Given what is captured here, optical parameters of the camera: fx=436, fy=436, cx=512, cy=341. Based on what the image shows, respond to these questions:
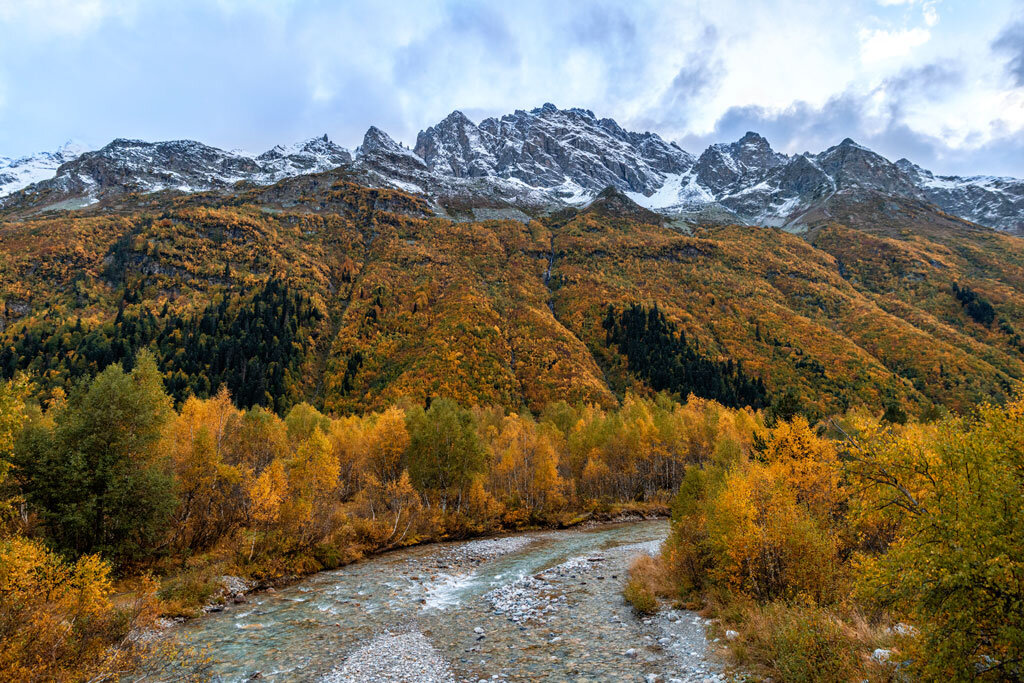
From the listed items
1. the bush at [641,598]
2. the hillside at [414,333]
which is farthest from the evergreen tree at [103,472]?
the hillside at [414,333]

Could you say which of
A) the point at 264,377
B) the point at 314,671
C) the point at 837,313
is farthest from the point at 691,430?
the point at 837,313

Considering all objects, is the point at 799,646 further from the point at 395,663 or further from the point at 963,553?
the point at 395,663

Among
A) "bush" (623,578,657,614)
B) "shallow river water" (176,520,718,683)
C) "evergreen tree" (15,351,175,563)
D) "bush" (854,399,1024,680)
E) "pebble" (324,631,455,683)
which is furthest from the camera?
"evergreen tree" (15,351,175,563)

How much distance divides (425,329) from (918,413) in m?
145

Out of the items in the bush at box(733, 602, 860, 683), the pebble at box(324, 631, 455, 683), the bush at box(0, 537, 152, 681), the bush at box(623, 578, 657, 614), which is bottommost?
the bush at box(623, 578, 657, 614)

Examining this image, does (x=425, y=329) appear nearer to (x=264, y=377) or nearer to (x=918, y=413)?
(x=264, y=377)

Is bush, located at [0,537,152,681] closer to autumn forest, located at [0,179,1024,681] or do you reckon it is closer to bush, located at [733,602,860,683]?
autumn forest, located at [0,179,1024,681]

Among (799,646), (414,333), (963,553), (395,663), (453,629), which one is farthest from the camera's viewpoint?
(414,333)

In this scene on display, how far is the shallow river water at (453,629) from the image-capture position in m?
17.9

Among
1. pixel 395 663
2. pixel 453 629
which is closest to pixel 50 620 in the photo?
pixel 395 663

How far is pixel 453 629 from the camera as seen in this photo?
23.6m

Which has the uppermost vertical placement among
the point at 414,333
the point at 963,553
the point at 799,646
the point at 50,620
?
the point at 414,333

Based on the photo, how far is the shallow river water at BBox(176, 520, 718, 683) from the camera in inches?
705

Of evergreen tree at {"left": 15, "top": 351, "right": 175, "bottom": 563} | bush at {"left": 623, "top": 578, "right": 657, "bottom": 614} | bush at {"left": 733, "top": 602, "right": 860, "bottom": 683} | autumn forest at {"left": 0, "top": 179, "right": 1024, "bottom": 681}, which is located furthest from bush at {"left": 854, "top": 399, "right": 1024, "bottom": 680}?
evergreen tree at {"left": 15, "top": 351, "right": 175, "bottom": 563}
